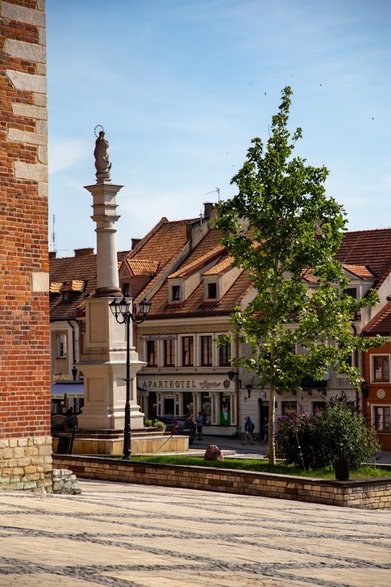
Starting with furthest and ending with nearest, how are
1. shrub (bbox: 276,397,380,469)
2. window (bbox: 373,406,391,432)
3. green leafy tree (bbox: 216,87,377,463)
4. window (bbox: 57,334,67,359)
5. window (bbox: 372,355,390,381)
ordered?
window (bbox: 57,334,67,359)
window (bbox: 372,355,390,381)
window (bbox: 373,406,391,432)
green leafy tree (bbox: 216,87,377,463)
shrub (bbox: 276,397,380,469)

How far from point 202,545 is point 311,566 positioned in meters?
1.39

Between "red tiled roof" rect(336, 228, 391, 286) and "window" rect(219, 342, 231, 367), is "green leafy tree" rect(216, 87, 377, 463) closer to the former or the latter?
"red tiled roof" rect(336, 228, 391, 286)

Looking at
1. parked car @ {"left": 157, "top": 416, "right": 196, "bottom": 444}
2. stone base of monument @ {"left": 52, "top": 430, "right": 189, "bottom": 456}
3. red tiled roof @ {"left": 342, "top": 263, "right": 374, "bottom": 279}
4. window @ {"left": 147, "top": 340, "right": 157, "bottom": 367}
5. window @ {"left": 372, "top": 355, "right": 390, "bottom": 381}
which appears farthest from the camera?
window @ {"left": 147, "top": 340, "right": 157, "bottom": 367}

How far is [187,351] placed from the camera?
59219 millimetres

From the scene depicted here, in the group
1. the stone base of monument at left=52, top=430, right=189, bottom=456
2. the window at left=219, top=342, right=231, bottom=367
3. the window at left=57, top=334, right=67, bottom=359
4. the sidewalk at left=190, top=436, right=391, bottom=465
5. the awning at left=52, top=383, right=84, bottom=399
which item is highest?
the window at left=57, top=334, right=67, bottom=359

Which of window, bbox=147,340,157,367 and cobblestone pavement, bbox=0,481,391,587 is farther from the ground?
window, bbox=147,340,157,367

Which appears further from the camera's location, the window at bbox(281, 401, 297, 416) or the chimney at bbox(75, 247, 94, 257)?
the chimney at bbox(75, 247, 94, 257)

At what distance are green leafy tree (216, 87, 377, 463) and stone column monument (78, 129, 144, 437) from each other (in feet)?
19.5

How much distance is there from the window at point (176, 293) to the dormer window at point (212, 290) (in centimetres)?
241

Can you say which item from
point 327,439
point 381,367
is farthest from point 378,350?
point 327,439

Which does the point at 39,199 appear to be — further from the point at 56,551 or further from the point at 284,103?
the point at 284,103

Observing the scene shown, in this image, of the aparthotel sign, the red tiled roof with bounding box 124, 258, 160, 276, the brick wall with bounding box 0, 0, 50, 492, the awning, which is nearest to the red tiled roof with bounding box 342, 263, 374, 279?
the aparthotel sign

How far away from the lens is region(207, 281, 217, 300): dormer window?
58.1 meters

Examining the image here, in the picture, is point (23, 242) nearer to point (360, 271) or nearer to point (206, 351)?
point (360, 271)
